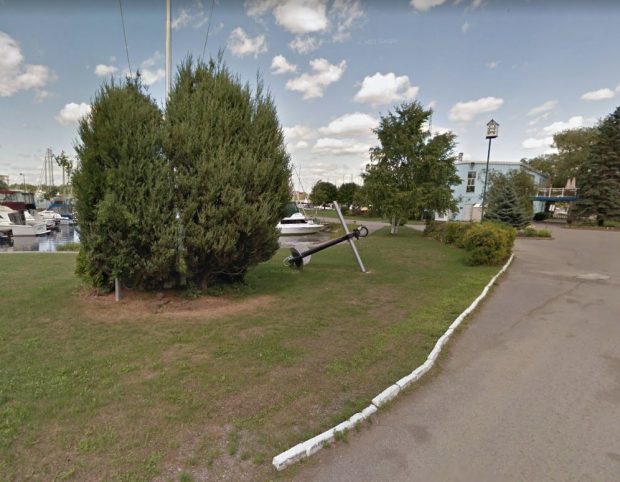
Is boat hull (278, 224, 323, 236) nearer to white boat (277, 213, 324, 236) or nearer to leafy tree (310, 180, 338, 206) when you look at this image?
white boat (277, 213, 324, 236)

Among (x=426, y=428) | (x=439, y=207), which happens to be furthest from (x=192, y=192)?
(x=439, y=207)

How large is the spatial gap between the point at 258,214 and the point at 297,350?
2.56 m

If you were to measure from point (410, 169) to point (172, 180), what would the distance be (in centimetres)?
1819

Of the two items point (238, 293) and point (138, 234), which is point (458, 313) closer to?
point (238, 293)

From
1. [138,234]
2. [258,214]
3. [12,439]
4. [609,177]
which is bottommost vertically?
[12,439]

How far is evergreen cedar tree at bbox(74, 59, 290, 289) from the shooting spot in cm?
541

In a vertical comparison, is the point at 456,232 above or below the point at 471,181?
below

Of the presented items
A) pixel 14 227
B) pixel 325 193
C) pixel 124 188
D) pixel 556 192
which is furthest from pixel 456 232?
pixel 325 193

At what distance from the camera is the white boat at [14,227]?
28875 mm

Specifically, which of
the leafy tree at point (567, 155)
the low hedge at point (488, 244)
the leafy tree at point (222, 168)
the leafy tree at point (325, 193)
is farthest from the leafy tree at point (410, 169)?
the leafy tree at point (325, 193)

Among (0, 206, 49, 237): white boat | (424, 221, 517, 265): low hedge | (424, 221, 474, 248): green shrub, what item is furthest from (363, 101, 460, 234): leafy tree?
(0, 206, 49, 237): white boat

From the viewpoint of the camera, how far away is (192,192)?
5586 mm

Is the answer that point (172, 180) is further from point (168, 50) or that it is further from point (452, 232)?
point (452, 232)

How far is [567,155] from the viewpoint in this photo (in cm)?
5016
